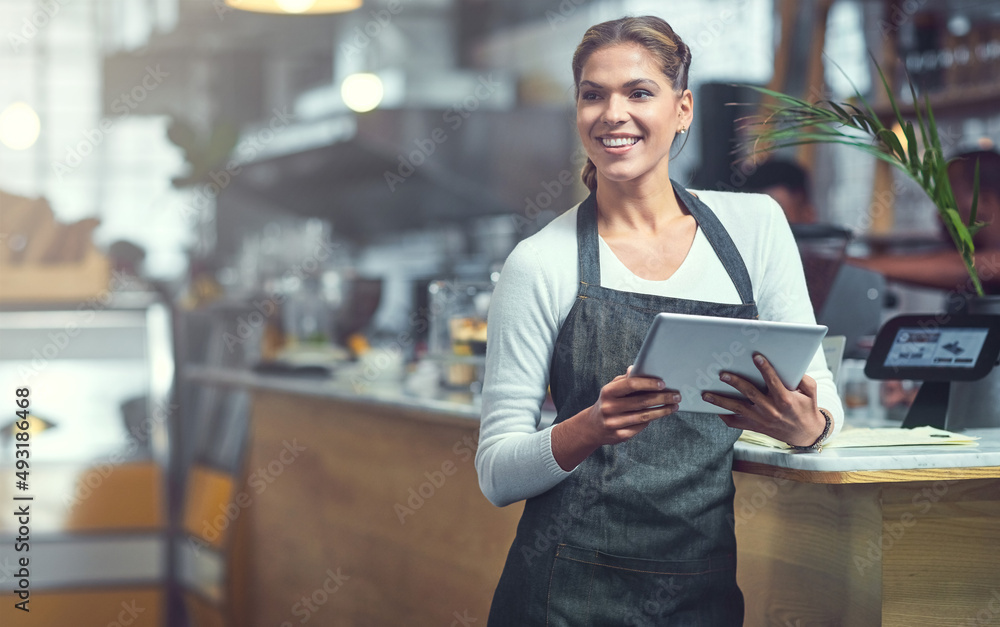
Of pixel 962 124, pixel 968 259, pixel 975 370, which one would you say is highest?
pixel 962 124

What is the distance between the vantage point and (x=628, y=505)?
1.43 m

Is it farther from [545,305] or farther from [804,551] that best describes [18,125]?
[804,551]

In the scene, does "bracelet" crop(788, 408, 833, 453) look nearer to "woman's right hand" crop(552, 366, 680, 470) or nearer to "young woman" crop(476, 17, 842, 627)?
"young woman" crop(476, 17, 842, 627)

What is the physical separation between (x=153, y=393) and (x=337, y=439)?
2.39 feet

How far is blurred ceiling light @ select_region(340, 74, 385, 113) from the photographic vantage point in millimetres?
5244

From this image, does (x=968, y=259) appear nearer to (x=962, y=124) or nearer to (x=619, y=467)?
(x=619, y=467)

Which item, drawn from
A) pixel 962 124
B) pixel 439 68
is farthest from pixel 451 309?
pixel 439 68

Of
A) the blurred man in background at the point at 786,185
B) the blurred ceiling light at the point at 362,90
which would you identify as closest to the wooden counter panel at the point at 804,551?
the blurred man in background at the point at 786,185

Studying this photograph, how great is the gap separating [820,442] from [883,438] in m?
0.19

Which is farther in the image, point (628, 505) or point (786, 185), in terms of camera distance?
point (786, 185)

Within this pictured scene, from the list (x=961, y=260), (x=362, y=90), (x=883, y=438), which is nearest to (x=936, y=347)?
(x=883, y=438)

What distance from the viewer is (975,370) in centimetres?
A: 175

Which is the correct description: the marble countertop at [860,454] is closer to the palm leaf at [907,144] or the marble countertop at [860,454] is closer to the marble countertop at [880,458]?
the marble countertop at [880,458]

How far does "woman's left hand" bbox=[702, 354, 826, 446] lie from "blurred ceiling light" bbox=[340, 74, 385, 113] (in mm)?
4229
